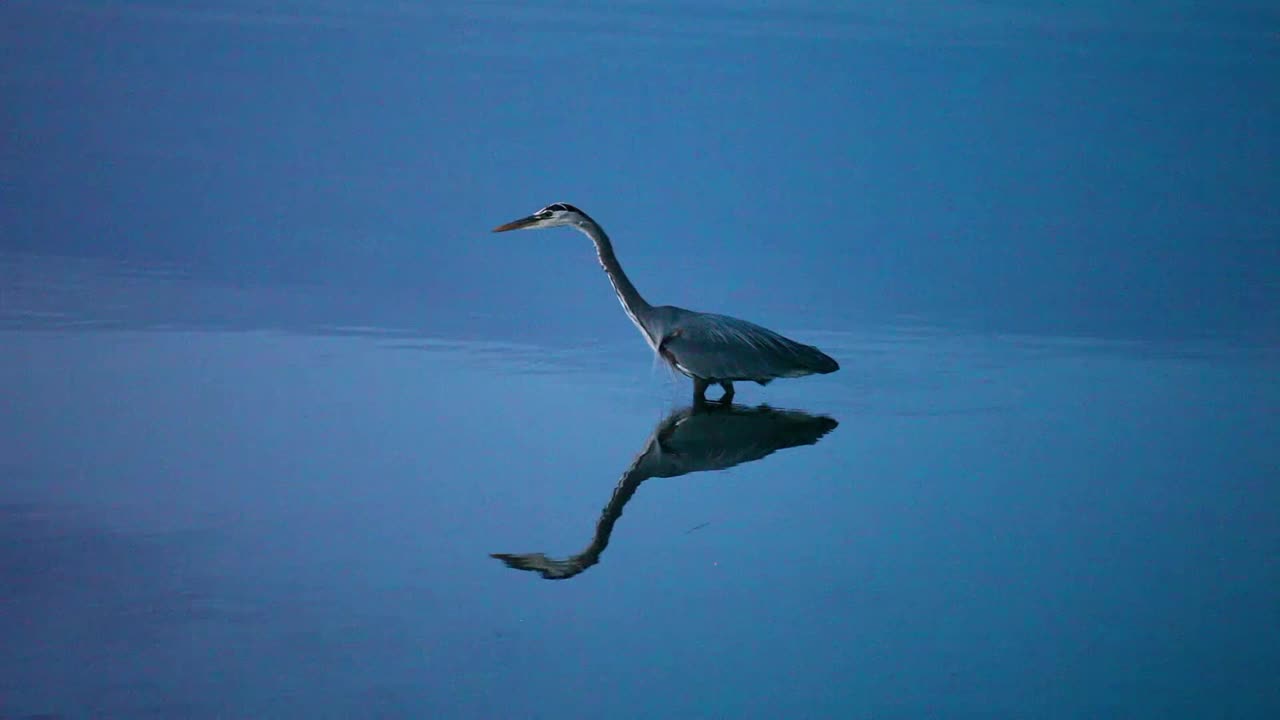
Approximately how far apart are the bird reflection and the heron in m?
0.18

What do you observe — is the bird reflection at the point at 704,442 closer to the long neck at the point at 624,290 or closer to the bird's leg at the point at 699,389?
the bird's leg at the point at 699,389

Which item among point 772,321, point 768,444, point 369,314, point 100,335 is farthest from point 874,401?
point 100,335

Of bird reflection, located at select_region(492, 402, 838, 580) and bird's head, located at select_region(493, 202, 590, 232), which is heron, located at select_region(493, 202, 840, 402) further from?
bird reflection, located at select_region(492, 402, 838, 580)

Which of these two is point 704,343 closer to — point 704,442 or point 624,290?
point 624,290

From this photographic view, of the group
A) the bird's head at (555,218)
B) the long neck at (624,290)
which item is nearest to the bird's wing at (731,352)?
the long neck at (624,290)

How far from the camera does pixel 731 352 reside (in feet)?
20.7

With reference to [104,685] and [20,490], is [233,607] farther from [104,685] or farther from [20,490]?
[20,490]

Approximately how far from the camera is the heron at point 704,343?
629 cm

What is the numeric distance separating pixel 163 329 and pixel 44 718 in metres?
5.19

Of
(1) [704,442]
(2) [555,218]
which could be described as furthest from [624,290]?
(1) [704,442]

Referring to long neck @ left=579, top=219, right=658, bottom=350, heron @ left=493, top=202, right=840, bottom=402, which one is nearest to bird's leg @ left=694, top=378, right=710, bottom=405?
heron @ left=493, top=202, right=840, bottom=402

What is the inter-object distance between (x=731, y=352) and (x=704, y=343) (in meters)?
0.13

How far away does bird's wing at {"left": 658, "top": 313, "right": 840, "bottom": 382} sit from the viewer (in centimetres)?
628

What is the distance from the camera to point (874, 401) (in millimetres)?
6680
